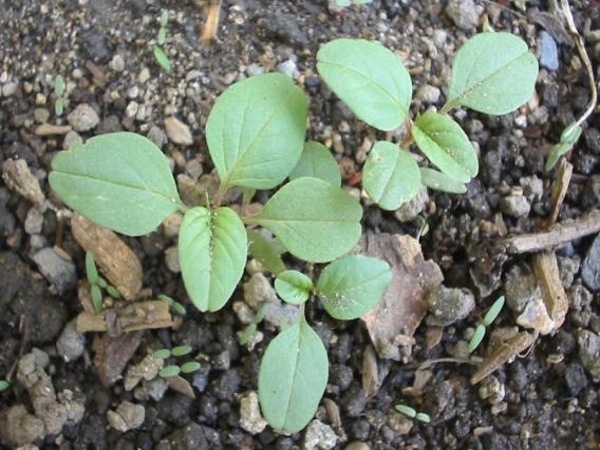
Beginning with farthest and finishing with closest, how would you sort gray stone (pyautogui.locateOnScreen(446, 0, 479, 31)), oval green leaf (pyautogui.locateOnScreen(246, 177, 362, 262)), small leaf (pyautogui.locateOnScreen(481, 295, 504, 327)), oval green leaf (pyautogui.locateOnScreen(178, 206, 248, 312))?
gray stone (pyautogui.locateOnScreen(446, 0, 479, 31)), small leaf (pyautogui.locateOnScreen(481, 295, 504, 327)), oval green leaf (pyautogui.locateOnScreen(246, 177, 362, 262)), oval green leaf (pyautogui.locateOnScreen(178, 206, 248, 312))

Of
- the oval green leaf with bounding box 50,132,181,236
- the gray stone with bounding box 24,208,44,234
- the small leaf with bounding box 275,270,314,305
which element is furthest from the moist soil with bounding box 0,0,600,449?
the oval green leaf with bounding box 50,132,181,236

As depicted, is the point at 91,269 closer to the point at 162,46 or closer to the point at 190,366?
the point at 190,366

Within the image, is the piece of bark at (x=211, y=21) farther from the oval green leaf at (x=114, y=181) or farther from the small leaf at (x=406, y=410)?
the small leaf at (x=406, y=410)

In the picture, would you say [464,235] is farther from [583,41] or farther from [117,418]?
[117,418]

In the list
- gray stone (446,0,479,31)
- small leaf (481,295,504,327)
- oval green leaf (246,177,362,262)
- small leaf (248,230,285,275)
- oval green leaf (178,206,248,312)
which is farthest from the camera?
gray stone (446,0,479,31)

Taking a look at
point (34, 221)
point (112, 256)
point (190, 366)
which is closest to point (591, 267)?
point (190, 366)

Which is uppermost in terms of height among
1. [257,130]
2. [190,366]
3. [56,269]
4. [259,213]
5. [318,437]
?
[257,130]

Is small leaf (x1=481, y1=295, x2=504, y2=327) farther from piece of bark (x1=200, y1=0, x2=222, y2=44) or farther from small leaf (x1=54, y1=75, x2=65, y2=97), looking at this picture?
small leaf (x1=54, y1=75, x2=65, y2=97)
